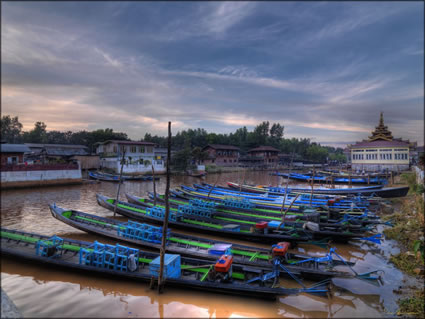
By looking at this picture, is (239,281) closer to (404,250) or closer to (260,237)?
(260,237)

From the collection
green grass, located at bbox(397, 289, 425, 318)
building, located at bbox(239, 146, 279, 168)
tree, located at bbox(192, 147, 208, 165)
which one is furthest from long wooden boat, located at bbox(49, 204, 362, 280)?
building, located at bbox(239, 146, 279, 168)

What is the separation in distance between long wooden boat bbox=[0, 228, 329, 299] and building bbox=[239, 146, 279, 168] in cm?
5290

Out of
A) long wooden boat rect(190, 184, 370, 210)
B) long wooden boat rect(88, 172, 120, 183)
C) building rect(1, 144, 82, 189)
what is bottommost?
long wooden boat rect(190, 184, 370, 210)

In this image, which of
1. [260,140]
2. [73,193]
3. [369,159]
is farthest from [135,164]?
[260,140]

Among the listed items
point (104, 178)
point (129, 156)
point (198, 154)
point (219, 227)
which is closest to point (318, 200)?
point (219, 227)

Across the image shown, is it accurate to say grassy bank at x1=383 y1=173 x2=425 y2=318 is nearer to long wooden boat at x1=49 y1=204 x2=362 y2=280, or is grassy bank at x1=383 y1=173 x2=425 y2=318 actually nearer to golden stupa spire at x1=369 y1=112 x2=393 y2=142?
long wooden boat at x1=49 y1=204 x2=362 y2=280

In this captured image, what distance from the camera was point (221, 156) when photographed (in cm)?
5575

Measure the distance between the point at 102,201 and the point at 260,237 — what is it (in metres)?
9.72

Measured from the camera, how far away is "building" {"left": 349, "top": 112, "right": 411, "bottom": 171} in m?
36.6

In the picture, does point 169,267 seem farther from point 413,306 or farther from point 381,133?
point 381,133

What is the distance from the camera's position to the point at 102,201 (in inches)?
588

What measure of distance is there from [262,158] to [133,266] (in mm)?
55686

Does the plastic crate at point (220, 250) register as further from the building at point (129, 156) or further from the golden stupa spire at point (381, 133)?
the golden stupa spire at point (381, 133)

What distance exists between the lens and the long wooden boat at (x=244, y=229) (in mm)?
10773
